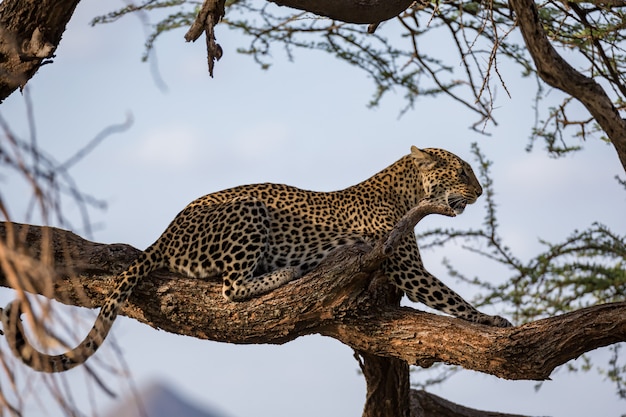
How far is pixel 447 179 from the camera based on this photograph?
284 inches

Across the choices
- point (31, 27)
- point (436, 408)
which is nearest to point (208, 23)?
point (31, 27)

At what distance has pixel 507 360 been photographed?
5.50 m

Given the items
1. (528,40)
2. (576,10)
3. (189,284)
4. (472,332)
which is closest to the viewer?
(472,332)

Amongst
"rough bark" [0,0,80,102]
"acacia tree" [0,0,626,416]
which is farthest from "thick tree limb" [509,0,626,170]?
"rough bark" [0,0,80,102]

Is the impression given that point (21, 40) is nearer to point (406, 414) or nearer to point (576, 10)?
point (406, 414)

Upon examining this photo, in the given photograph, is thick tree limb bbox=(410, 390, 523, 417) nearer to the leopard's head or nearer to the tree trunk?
the tree trunk

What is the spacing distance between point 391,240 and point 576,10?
3822 mm

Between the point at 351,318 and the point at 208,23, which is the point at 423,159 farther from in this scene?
the point at 208,23

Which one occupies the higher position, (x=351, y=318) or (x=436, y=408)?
(x=351, y=318)

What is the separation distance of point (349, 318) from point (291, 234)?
0.97 meters

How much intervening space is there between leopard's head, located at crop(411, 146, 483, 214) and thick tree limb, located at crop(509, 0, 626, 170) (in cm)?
94

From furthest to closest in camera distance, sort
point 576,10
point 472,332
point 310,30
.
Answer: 1. point 310,30
2. point 576,10
3. point 472,332

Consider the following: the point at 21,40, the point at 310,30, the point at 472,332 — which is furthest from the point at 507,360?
the point at 310,30

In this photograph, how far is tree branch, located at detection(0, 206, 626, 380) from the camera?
5352mm
